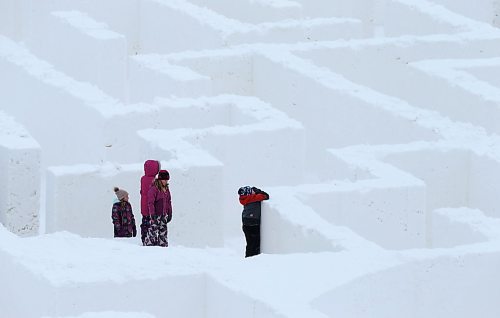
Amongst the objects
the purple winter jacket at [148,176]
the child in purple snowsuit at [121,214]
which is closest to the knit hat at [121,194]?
the child in purple snowsuit at [121,214]

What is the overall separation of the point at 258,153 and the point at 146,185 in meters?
3.07

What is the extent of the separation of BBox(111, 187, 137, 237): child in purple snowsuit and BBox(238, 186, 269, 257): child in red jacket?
4.23ft

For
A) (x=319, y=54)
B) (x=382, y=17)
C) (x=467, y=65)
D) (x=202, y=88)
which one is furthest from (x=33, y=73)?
(x=382, y=17)

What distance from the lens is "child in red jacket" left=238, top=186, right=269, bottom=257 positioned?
73.3 feet

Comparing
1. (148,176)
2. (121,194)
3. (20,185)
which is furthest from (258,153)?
(20,185)

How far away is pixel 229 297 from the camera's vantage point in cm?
1923

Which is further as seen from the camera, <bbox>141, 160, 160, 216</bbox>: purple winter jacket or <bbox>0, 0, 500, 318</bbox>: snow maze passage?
<bbox>141, 160, 160, 216</bbox>: purple winter jacket

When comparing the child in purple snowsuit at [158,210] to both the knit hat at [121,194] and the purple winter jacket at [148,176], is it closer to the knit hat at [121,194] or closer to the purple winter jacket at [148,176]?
the purple winter jacket at [148,176]

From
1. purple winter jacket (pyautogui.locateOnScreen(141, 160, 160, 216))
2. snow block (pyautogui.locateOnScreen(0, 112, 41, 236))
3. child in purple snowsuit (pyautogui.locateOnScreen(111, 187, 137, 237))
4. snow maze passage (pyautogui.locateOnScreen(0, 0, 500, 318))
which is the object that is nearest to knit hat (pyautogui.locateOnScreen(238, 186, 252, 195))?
snow maze passage (pyautogui.locateOnScreen(0, 0, 500, 318))

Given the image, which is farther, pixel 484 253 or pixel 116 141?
pixel 116 141

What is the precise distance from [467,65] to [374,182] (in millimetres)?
6042

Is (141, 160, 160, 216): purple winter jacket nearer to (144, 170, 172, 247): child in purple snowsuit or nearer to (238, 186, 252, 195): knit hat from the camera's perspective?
(144, 170, 172, 247): child in purple snowsuit

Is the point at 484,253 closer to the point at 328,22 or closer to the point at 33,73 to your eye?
the point at 33,73

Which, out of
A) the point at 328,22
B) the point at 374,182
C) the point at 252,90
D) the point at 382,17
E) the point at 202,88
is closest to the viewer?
the point at 374,182
